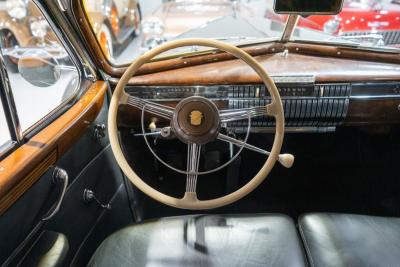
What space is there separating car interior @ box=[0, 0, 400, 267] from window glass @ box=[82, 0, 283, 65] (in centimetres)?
5

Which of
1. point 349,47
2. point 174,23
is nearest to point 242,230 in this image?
point 349,47

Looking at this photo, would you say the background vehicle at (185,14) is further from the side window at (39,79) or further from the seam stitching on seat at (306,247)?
the seam stitching on seat at (306,247)

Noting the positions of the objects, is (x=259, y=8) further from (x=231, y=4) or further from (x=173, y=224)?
(x=173, y=224)

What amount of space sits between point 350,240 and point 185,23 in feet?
7.38

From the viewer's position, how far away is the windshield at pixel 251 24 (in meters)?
1.95

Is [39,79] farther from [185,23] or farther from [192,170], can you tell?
[185,23]

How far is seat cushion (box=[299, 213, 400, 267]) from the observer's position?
1.19 metres

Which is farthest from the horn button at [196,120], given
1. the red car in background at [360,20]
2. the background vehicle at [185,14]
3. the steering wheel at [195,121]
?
the red car in background at [360,20]

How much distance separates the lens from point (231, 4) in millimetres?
3188

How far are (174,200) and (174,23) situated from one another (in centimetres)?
207

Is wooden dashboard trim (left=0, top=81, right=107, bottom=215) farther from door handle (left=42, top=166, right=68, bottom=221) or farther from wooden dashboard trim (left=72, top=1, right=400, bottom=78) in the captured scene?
wooden dashboard trim (left=72, top=1, right=400, bottom=78)

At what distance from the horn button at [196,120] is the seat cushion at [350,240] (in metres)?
0.57

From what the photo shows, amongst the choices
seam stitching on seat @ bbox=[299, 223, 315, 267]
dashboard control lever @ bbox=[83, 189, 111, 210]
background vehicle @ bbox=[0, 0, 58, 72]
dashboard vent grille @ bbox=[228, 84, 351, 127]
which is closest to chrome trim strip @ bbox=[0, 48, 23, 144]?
dashboard control lever @ bbox=[83, 189, 111, 210]

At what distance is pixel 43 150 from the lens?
1.08 metres
